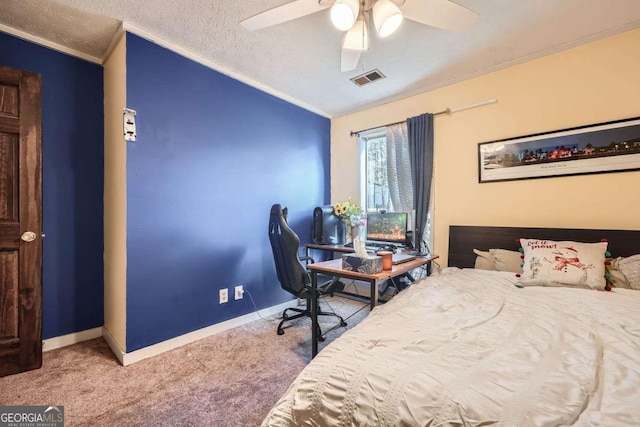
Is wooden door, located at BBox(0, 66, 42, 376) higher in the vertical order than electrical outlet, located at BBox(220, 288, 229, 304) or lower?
higher

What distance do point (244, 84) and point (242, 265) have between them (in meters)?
1.86

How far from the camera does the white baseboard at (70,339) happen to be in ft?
6.85

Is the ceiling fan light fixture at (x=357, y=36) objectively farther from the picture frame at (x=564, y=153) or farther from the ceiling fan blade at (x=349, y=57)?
the picture frame at (x=564, y=153)

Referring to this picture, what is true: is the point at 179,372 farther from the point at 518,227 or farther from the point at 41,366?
the point at 518,227

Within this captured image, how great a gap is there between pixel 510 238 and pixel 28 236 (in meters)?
3.75

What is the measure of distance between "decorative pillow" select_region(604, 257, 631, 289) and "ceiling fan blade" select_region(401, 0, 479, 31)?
1884mm

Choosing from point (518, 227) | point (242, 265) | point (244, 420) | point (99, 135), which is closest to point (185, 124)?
point (99, 135)

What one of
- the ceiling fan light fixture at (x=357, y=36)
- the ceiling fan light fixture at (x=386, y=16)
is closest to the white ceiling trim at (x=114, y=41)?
the ceiling fan light fixture at (x=357, y=36)

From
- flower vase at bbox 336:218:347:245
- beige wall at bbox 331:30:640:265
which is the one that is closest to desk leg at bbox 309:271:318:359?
flower vase at bbox 336:218:347:245

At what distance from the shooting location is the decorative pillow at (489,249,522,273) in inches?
85.8

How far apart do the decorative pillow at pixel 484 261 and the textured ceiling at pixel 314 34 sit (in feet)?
5.72

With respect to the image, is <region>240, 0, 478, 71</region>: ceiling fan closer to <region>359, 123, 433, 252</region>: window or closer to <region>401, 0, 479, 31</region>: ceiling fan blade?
<region>401, 0, 479, 31</region>: ceiling fan blade

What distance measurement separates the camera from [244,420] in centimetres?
142

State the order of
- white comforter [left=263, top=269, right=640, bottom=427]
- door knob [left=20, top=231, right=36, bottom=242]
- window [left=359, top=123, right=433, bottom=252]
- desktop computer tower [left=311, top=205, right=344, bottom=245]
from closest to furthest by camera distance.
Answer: white comforter [left=263, top=269, right=640, bottom=427]
door knob [left=20, top=231, right=36, bottom=242]
window [left=359, top=123, right=433, bottom=252]
desktop computer tower [left=311, top=205, right=344, bottom=245]
